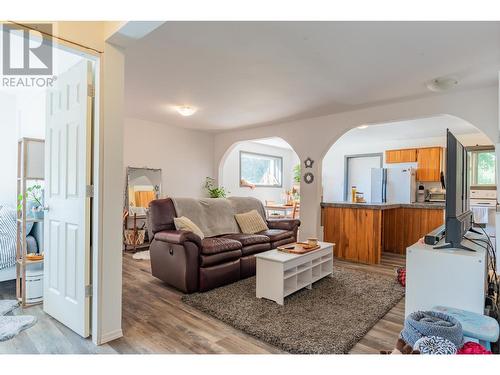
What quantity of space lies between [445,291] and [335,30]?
197 centimetres

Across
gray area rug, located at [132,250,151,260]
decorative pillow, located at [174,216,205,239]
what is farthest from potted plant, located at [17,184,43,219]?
gray area rug, located at [132,250,151,260]

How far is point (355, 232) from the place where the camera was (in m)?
4.65

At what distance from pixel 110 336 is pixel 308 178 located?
3725 mm

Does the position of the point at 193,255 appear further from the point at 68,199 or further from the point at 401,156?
the point at 401,156

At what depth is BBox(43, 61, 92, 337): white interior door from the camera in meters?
2.10

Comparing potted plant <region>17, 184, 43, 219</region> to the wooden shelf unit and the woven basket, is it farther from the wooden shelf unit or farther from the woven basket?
the woven basket

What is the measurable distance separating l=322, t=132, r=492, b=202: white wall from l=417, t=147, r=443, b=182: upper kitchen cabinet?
0.45 metres

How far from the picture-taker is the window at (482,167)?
19.5ft

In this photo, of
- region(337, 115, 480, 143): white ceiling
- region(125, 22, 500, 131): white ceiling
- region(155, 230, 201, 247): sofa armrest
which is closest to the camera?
region(125, 22, 500, 131): white ceiling

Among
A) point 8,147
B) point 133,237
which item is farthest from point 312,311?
point 8,147

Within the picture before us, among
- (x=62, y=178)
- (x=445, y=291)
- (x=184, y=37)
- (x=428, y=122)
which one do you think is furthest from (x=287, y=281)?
(x=428, y=122)

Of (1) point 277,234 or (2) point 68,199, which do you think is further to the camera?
(1) point 277,234

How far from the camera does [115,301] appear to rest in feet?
7.04
